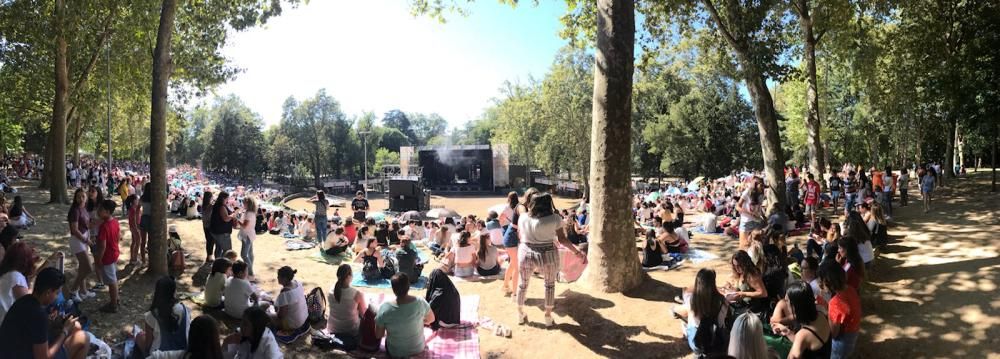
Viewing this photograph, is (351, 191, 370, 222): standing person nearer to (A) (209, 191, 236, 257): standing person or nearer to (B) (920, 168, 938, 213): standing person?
(A) (209, 191, 236, 257): standing person

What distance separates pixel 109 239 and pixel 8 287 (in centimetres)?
201

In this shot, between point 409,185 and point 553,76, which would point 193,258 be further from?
point 553,76

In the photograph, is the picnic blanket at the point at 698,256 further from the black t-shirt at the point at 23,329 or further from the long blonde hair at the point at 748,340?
the black t-shirt at the point at 23,329

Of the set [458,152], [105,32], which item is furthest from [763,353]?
[458,152]

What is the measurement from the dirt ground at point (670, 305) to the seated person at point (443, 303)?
0.41 m

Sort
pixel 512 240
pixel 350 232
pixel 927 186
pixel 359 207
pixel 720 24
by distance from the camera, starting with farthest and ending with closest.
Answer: pixel 359 207, pixel 927 186, pixel 350 232, pixel 720 24, pixel 512 240

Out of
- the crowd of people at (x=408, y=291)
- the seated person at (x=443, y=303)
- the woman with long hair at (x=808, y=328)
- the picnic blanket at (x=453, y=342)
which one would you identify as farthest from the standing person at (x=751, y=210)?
the seated person at (x=443, y=303)

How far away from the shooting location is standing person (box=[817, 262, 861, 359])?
4375 mm

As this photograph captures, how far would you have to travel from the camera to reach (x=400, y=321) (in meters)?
5.05

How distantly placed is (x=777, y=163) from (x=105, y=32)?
18343mm

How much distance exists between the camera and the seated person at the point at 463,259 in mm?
8475

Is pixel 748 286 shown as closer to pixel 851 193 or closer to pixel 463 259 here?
pixel 463 259

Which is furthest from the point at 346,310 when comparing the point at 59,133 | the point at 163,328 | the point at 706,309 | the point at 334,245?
the point at 59,133

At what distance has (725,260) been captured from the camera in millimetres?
9062
